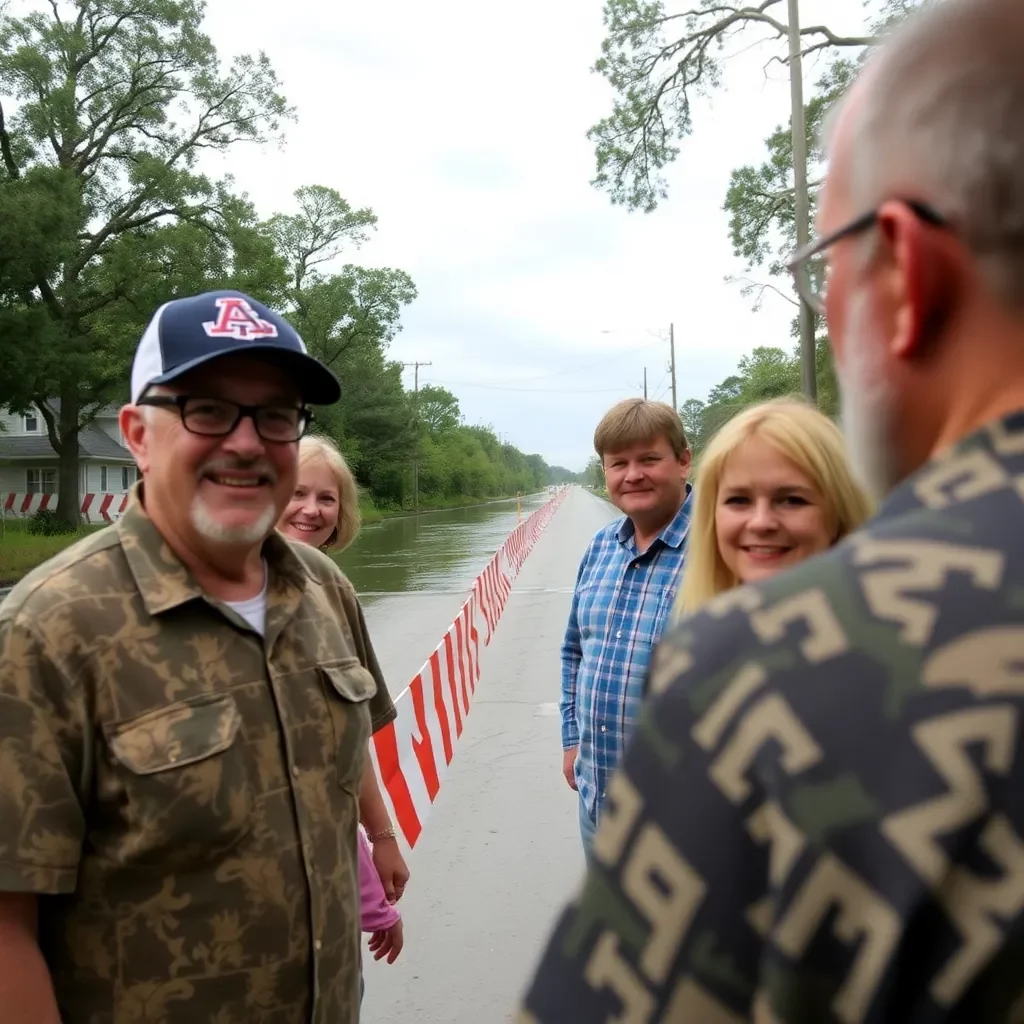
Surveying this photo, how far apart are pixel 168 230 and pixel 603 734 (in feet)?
93.8

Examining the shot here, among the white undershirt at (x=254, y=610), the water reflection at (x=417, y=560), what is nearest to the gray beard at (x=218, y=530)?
the white undershirt at (x=254, y=610)

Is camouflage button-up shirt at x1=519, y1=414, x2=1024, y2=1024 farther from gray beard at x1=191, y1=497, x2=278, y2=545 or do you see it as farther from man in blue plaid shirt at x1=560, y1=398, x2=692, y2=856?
man in blue plaid shirt at x1=560, y1=398, x2=692, y2=856

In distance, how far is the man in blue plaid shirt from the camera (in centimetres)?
287

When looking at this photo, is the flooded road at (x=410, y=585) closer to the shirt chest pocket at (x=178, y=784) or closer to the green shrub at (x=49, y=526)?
the shirt chest pocket at (x=178, y=784)

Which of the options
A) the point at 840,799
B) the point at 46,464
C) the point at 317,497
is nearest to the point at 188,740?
the point at 840,799

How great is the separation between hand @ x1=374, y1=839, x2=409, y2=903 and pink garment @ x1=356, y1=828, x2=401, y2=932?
21 millimetres

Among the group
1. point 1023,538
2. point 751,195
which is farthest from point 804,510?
point 751,195

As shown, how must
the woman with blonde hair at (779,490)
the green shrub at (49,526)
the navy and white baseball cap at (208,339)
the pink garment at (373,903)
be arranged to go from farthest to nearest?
the green shrub at (49,526), the pink garment at (373,903), the woman with blonde hair at (779,490), the navy and white baseball cap at (208,339)

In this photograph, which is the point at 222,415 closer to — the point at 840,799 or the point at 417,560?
the point at 840,799

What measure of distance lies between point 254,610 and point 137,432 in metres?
0.51

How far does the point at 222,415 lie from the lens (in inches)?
76.9

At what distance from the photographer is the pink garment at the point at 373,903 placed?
2.56 m

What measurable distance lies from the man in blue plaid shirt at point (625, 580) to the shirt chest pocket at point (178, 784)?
1.47 meters

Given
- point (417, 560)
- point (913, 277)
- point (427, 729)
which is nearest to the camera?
point (913, 277)
